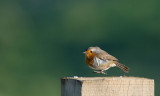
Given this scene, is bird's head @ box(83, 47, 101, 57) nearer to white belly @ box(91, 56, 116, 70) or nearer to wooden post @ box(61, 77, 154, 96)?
white belly @ box(91, 56, 116, 70)

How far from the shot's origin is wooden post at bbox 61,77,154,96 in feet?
9.70

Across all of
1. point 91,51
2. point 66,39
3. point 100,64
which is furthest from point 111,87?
point 66,39

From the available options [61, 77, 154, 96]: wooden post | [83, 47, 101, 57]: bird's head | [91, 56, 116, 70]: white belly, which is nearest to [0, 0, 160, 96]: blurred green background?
[83, 47, 101, 57]: bird's head

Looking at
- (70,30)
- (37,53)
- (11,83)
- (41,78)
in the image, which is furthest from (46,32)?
(11,83)

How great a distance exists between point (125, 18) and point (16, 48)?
5627 mm

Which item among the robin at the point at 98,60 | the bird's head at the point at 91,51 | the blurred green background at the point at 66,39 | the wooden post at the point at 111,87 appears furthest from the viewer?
the blurred green background at the point at 66,39

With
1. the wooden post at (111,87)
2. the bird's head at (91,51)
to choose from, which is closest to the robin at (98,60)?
the bird's head at (91,51)

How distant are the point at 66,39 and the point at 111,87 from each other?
540 inches

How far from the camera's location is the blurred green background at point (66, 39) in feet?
41.1

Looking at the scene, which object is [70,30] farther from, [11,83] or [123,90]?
[123,90]

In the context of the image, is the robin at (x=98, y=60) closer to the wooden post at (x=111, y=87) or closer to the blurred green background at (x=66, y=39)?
the wooden post at (x=111, y=87)

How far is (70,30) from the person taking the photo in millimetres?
18250

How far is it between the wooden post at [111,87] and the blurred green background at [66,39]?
7140 mm

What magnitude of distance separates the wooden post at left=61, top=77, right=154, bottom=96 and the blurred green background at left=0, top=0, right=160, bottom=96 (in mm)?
7140
